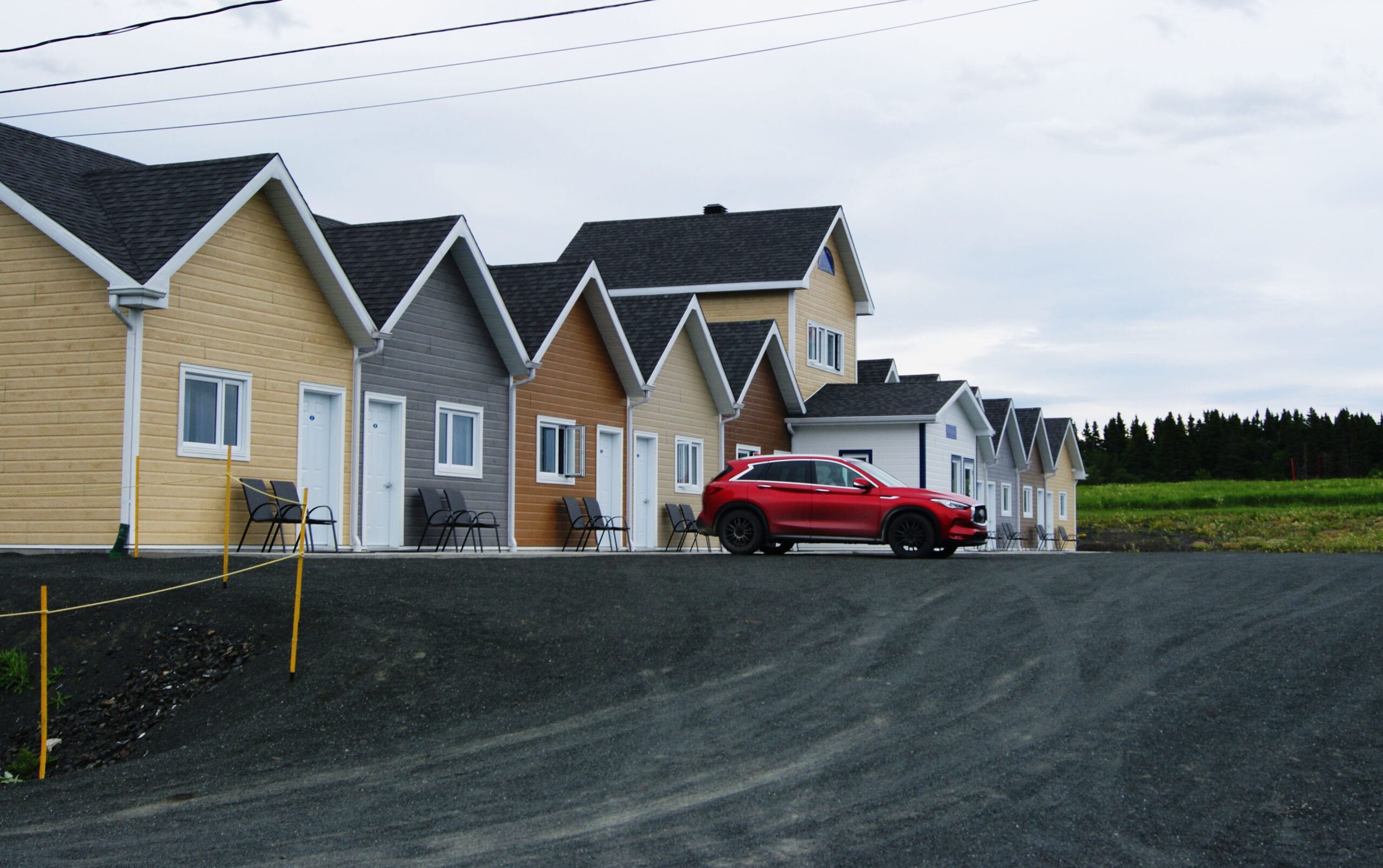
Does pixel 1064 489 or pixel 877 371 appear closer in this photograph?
pixel 877 371

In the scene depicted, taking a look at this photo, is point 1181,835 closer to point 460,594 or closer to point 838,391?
point 460,594

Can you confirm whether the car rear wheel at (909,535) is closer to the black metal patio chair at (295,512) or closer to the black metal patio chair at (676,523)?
the black metal patio chair at (676,523)

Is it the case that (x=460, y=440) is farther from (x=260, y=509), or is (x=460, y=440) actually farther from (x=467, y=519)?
(x=260, y=509)

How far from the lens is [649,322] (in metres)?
29.2

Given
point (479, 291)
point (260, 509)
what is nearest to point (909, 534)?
point (479, 291)

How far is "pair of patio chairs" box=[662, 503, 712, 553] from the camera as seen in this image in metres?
28.9

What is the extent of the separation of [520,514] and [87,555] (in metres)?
9.05

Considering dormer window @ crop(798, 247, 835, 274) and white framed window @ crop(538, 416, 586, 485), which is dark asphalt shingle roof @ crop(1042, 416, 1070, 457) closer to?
dormer window @ crop(798, 247, 835, 274)

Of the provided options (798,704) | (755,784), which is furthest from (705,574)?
(755,784)

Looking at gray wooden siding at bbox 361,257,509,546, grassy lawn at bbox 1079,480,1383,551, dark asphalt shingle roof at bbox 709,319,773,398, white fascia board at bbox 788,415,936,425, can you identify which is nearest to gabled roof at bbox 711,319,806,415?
dark asphalt shingle roof at bbox 709,319,773,398

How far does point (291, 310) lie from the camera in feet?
63.7

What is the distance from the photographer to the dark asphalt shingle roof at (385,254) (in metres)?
21.0

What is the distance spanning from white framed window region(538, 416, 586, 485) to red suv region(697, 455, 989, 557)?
140 inches

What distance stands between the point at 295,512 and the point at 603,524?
8477 mm
